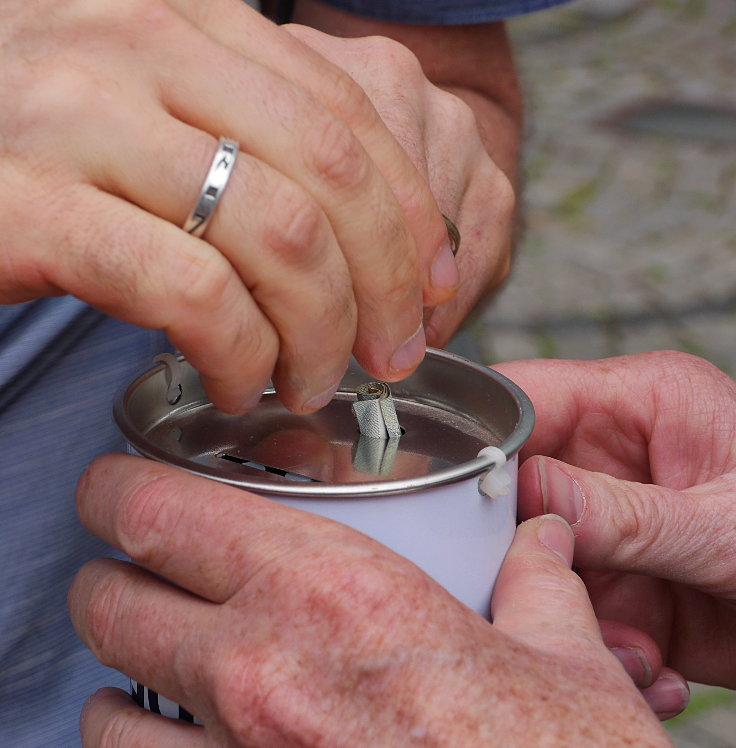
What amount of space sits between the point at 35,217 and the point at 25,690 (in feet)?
1.86

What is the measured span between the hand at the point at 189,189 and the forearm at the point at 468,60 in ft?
3.10

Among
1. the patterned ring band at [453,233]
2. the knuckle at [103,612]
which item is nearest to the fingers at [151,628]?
the knuckle at [103,612]

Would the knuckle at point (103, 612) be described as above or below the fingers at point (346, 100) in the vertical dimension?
below

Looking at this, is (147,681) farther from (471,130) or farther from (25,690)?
(471,130)

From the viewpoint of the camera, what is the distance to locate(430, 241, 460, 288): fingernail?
854 mm

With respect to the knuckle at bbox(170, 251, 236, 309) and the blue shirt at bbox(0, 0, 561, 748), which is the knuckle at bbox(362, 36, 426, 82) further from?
the knuckle at bbox(170, 251, 236, 309)

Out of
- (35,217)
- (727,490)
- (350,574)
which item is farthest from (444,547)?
(727,490)

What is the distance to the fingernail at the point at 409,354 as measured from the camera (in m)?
0.82

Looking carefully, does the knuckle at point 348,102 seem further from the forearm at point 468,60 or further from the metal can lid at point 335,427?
the forearm at point 468,60

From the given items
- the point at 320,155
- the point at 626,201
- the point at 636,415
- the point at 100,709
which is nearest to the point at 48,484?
the point at 100,709

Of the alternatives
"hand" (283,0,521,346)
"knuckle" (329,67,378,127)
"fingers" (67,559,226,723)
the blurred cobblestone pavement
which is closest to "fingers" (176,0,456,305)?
"knuckle" (329,67,378,127)

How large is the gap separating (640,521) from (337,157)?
48 cm

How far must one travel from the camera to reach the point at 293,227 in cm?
69

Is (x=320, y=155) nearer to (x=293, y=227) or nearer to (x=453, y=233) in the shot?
(x=293, y=227)
